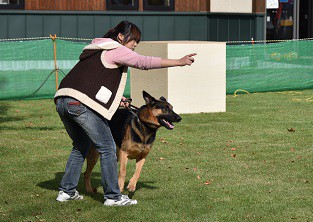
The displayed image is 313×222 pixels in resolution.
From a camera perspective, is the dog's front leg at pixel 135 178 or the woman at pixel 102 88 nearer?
the woman at pixel 102 88

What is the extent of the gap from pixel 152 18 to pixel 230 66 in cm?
389

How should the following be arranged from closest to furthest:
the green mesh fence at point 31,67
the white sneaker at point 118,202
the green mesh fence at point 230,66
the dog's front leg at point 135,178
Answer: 1. the white sneaker at point 118,202
2. the dog's front leg at point 135,178
3. the green mesh fence at point 31,67
4. the green mesh fence at point 230,66

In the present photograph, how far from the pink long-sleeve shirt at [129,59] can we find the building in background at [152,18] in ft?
46.2

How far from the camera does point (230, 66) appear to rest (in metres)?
19.9

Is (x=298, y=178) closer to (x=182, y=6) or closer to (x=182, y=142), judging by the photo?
(x=182, y=142)

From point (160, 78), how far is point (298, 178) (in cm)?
654

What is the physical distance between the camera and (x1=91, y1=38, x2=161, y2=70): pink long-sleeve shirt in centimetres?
720

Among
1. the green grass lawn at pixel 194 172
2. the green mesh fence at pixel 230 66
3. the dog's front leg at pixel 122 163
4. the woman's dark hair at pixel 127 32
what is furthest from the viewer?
the green mesh fence at pixel 230 66

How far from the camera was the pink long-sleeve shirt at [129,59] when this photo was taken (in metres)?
7.20

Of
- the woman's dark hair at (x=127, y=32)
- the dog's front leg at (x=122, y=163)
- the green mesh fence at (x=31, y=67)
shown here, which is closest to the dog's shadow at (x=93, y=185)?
the dog's front leg at (x=122, y=163)

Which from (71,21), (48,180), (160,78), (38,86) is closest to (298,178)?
(48,180)

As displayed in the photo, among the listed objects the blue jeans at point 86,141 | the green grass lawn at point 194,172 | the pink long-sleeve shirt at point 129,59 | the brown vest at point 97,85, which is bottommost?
the green grass lawn at point 194,172

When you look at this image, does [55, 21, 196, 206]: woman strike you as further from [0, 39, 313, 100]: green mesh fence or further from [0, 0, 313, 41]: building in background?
[0, 0, 313, 41]: building in background

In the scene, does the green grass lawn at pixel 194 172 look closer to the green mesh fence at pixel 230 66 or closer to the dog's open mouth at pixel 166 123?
the dog's open mouth at pixel 166 123
